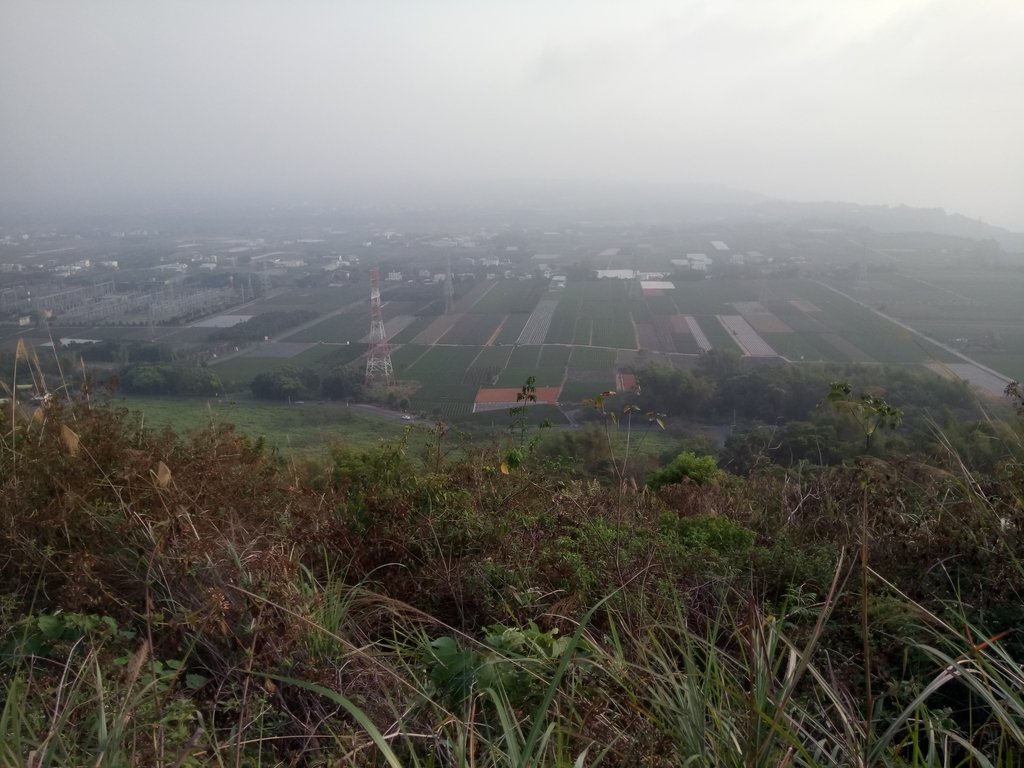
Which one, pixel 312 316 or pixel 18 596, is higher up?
pixel 18 596

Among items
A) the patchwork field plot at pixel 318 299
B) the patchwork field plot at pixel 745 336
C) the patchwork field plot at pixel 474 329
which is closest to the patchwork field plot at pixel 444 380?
the patchwork field plot at pixel 474 329

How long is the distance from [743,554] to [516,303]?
50.7 feet

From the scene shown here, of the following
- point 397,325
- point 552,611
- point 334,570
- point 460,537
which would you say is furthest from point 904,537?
point 397,325

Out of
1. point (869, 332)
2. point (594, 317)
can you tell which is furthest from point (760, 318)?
point (594, 317)

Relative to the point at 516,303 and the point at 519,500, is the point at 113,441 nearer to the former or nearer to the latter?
the point at 519,500

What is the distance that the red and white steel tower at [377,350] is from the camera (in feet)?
38.6

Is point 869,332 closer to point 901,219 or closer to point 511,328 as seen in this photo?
point 511,328

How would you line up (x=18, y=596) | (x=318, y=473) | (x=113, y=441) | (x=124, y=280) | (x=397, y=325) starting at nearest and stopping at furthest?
(x=18, y=596) → (x=113, y=441) → (x=318, y=473) → (x=397, y=325) → (x=124, y=280)

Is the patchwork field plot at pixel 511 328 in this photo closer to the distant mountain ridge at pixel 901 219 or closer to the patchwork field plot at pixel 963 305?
the patchwork field plot at pixel 963 305

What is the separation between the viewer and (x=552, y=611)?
8.34 feet

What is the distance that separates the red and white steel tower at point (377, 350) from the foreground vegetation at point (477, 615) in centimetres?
760

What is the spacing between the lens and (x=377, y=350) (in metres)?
13.4

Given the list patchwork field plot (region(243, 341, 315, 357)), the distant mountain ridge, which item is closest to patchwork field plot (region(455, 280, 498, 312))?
patchwork field plot (region(243, 341, 315, 357))

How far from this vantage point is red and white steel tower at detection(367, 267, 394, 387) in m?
11.8
